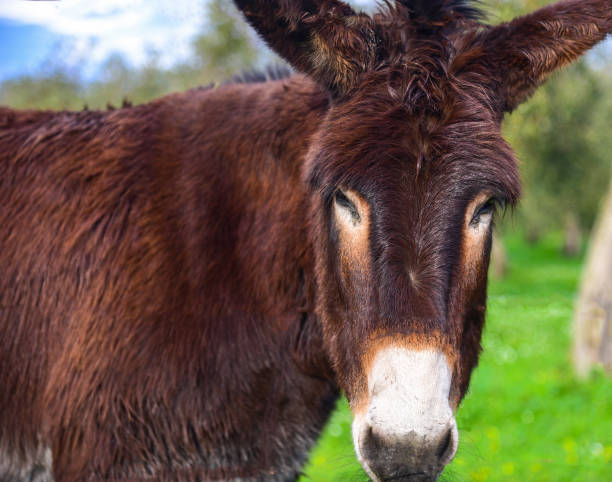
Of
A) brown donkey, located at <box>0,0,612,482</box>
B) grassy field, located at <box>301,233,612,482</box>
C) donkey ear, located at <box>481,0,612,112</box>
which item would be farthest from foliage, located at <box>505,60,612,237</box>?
brown donkey, located at <box>0,0,612,482</box>

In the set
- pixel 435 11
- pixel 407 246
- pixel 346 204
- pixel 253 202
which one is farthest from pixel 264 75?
pixel 407 246

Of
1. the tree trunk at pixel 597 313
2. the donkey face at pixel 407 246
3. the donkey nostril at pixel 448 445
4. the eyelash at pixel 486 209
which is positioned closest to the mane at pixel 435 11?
the donkey face at pixel 407 246

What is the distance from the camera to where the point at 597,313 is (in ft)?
25.6

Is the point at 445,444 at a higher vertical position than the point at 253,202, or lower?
lower

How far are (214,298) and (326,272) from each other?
565mm

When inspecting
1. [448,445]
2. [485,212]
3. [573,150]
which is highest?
[485,212]

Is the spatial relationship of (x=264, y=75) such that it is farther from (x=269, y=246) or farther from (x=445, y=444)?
(x=445, y=444)

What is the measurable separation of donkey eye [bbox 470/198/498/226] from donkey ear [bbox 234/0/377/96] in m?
0.71

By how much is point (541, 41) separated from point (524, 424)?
4858mm

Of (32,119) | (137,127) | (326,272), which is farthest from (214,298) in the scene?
(32,119)

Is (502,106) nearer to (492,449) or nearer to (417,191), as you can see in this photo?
(417,191)

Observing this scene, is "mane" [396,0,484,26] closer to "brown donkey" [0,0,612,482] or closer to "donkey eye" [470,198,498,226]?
"brown donkey" [0,0,612,482]

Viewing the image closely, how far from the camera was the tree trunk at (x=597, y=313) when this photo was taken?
7.68 m

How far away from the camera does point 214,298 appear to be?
9.04 feet
